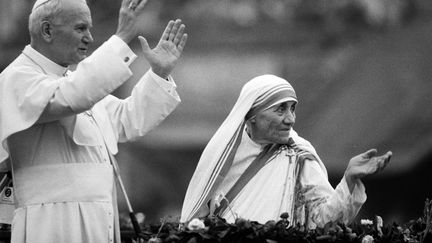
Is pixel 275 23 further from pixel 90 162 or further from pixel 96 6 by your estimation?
pixel 90 162

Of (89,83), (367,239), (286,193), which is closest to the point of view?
(89,83)

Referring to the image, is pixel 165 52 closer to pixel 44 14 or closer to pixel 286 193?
pixel 44 14

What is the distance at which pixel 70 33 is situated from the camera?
6.87 meters

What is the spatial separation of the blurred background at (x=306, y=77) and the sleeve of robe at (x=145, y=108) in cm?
473

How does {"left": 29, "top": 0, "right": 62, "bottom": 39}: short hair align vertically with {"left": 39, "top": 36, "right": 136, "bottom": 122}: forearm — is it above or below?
above

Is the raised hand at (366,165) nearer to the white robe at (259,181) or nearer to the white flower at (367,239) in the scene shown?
the white robe at (259,181)

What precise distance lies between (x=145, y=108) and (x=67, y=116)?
20.5 inches

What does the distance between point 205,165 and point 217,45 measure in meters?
3.64

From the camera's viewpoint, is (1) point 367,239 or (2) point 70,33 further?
(1) point 367,239

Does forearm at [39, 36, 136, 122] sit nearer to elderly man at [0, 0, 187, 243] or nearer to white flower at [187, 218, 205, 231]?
elderly man at [0, 0, 187, 243]

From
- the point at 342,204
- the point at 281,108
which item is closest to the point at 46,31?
the point at 281,108

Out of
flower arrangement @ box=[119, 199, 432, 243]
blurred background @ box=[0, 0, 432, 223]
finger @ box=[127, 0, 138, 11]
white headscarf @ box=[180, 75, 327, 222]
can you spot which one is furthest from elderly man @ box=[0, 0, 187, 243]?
blurred background @ box=[0, 0, 432, 223]

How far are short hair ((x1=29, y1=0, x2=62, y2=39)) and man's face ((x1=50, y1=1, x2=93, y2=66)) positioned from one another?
3 centimetres

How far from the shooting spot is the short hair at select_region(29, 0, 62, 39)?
689 centimetres
